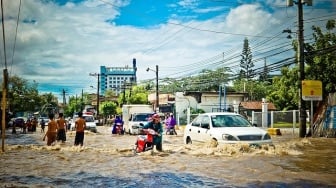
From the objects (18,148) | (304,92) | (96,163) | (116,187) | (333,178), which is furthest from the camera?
(304,92)

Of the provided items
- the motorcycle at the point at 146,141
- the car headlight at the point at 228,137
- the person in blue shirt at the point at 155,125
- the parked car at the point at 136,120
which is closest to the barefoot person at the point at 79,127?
the motorcycle at the point at 146,141

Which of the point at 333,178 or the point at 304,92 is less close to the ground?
the point at 304,92

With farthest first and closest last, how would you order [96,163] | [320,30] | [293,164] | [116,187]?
1. [320,30]
2. [96,163]
3. [293,164]
4. [116,187]

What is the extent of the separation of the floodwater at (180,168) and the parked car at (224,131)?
280 mm

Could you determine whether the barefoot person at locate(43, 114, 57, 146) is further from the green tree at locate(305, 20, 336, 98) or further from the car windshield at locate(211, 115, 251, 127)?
the green tree at locate(305, 20, 336, 98)

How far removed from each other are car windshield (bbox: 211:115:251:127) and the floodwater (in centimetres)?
99

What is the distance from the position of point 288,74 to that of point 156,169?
92.9 feet

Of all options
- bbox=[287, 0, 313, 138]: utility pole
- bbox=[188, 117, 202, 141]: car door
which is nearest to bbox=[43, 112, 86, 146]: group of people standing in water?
bbox=[188, 117, 202, 141]: car door

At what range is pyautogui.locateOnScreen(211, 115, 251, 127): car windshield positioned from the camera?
14.5 meters

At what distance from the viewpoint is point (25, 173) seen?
11.1 metres

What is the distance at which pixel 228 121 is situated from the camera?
14719 mm

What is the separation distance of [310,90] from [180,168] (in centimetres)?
1484

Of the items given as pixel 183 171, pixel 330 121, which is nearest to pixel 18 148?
pixel 183 171

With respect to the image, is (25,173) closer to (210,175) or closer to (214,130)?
(210,175)
